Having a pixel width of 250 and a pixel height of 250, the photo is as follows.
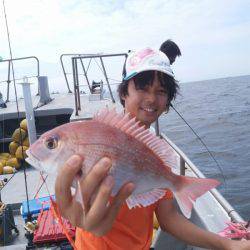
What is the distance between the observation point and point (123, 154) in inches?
57.3

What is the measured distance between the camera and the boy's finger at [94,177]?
1.34 m

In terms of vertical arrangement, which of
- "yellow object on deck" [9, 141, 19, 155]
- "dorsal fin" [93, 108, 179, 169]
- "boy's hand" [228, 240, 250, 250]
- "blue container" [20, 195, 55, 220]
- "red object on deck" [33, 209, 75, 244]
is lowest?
"yellow object on deck" [9, 141, 19, 155]

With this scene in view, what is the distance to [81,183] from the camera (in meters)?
1.40

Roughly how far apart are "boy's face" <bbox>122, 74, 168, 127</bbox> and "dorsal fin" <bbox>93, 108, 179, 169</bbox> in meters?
0.47

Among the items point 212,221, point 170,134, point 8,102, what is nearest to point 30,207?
point 212,221

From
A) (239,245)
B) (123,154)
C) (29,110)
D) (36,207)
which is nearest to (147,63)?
(123,154)

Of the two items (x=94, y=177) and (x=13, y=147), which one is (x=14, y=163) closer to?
(x=13, y=147)

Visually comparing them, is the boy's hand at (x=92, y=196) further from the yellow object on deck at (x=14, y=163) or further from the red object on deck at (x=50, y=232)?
the yellow object on deck at (x=14, y=163)

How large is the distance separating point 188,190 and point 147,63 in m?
0.77

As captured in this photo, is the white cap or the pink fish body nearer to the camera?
the pink fish body

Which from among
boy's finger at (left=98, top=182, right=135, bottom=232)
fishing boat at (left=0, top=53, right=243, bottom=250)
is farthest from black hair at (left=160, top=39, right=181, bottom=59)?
boy's finger at (left=98, top=182, right=135, bottom=232)

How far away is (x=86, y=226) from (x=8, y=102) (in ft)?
30.2

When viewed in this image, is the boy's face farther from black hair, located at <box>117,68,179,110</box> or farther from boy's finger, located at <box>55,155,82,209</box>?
boy's finger, located at <box>55,155,82,209</box>

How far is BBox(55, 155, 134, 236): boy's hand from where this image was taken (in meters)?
1.35
